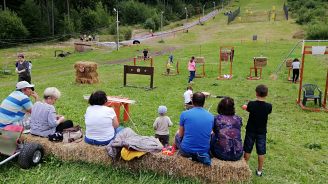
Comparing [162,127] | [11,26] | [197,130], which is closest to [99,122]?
[162,127]

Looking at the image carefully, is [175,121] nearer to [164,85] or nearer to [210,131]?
[210,131]

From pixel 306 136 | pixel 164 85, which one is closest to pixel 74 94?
pixel 164 85

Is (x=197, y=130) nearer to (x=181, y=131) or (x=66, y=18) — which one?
(x=181, y=131)

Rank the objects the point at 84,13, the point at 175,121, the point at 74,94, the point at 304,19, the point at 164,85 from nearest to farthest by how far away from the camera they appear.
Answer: the point at 175,121
the point at 74,94
the point at 164,85
the point at 304,19
the point at 84,13

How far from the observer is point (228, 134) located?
6.51 metres

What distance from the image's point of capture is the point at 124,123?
35.6 ft

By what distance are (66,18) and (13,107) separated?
6984 cm

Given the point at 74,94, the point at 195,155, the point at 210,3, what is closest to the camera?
the point at 195,155

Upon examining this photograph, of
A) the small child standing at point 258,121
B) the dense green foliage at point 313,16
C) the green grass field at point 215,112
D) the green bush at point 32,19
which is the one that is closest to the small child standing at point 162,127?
the green grass field at point 215,112

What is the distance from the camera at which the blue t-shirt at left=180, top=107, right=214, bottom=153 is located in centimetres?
640

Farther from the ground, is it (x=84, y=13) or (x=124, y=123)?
(x=84, y=13)

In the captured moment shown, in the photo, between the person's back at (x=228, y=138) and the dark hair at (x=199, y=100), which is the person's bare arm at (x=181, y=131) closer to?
the dark hair at (x=199, y=100)

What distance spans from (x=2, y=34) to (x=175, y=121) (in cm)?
5579

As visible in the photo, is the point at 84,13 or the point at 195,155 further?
the point at 84,13
